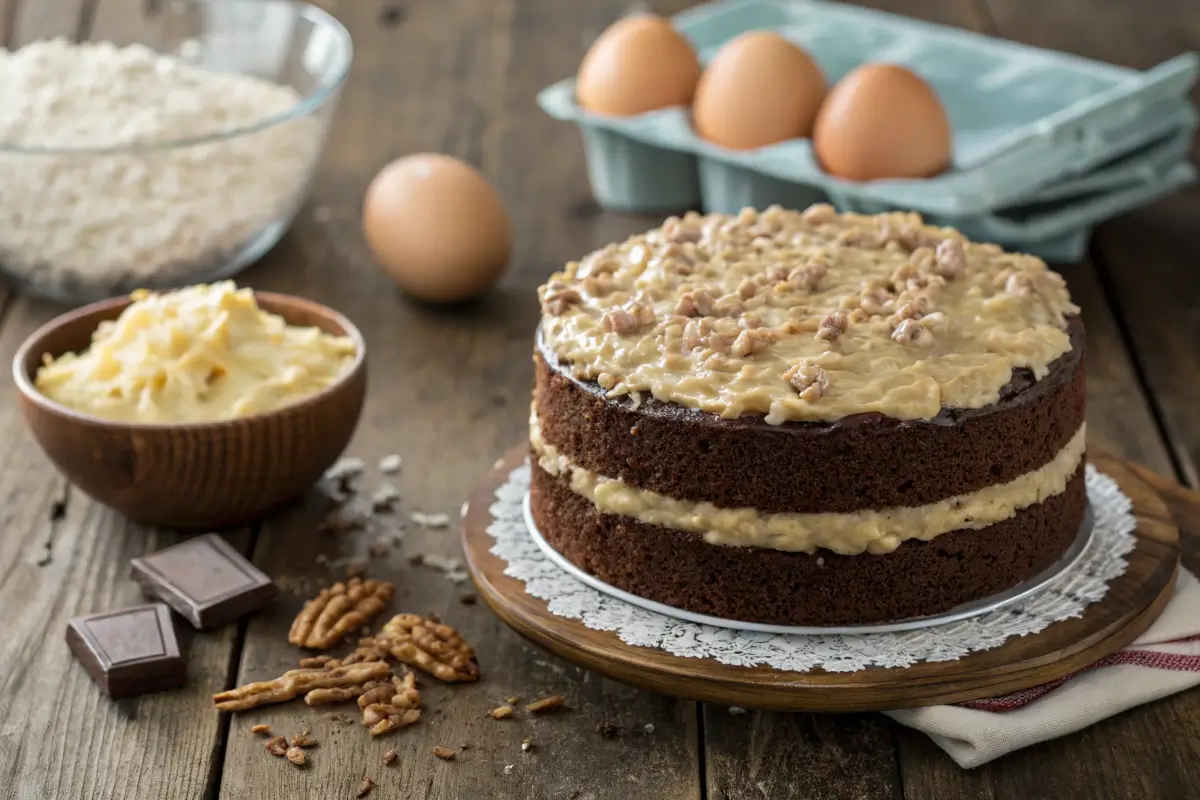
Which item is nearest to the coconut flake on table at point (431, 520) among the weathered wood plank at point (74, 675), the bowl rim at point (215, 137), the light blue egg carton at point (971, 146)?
the weathered wood plank at point (74, 675)

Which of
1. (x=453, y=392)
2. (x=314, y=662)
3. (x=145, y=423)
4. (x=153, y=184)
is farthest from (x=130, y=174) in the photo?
(x=314, y=662)

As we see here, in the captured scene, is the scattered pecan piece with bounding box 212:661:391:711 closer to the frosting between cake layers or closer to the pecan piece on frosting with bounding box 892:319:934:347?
the frosting between cake layers

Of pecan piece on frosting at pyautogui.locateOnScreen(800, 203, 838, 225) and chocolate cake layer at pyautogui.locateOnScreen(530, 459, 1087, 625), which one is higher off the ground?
pecan piece on frosting at pyautogui.locateOnScreen(800, 203, 838, 225)

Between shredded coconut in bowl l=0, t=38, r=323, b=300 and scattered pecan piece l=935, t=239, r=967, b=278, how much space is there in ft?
4.89

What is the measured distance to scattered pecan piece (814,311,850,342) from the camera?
5.92ft

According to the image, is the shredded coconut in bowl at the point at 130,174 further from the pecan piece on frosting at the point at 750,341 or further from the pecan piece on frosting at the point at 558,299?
the pecan piece on frosting at the point at 750,341

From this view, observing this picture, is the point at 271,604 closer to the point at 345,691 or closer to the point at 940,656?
the point at 345,691

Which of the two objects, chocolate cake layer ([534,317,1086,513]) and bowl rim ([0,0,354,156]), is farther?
bowl rim ([0,0,354,156])

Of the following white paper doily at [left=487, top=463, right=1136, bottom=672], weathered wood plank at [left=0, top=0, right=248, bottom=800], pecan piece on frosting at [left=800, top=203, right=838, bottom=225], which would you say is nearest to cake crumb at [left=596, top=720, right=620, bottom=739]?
white paper doily at [left=487, top=463, right=1136, bottom=672]

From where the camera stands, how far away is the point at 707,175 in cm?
315

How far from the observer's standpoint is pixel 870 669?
1.71 m

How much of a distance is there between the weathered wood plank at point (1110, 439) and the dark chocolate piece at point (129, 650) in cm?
92

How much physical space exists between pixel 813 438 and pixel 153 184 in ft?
5.60

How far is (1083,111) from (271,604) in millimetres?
1786
